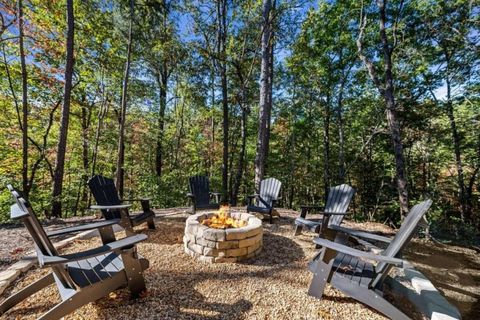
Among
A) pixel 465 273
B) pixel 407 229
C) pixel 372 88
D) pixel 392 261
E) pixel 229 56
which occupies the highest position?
pixel 229 56

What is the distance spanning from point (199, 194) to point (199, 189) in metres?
0.10

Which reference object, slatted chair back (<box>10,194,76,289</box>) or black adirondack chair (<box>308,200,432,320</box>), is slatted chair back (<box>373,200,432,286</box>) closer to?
black adirondack chair (<box>308,200,432,320</box>)

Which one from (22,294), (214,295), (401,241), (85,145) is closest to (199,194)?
(214,295)

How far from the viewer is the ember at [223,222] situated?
273 cm

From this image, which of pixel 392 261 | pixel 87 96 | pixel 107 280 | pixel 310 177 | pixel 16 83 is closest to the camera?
pixel 392 261

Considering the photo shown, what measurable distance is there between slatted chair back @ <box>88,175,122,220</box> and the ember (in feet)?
4.09

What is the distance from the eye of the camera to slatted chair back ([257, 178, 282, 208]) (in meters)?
3.89

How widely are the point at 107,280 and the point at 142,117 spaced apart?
7.50 m

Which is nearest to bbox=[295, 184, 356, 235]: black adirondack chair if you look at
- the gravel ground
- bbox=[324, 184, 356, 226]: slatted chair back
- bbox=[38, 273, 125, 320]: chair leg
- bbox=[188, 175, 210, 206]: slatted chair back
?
bbox=[324, 184, 356, 226]: slatted chair back

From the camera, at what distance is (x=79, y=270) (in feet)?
4.99

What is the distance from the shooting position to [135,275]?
161cm

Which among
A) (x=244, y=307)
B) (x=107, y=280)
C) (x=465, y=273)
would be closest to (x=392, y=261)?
(x=244, y=307)

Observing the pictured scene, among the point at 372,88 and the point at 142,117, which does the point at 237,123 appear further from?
the point at 372,88

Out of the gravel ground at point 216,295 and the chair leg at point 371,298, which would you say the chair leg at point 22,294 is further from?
the chair leg at point 371,298
